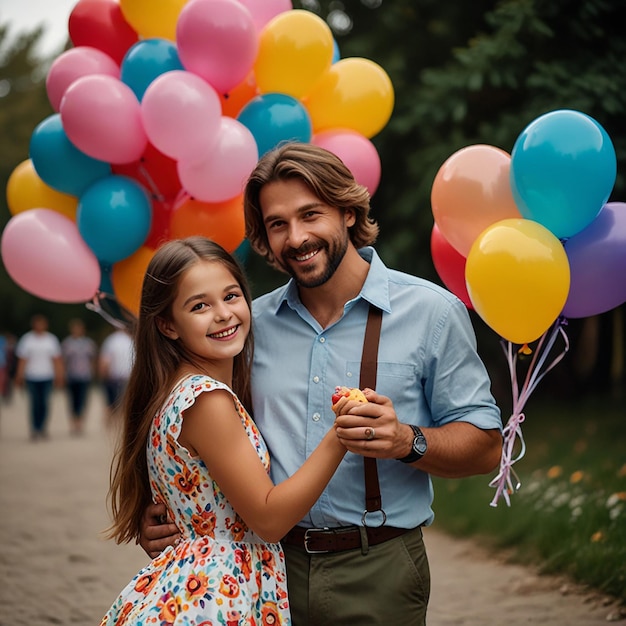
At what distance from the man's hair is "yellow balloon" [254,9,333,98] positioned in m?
1.16

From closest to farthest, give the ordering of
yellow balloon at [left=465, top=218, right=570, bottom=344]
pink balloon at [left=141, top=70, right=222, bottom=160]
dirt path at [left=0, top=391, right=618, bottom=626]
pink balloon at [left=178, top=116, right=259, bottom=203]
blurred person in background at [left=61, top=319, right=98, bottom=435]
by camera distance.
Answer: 1. yellow balloon at [left=465, top=218, right=570, bottom=344]
2. pink balloon at [left=141, top=70, right=222, bottom=160]
3. pink balloon at [left=178, top=116, right=259, bottom=203]
4. dirt path at [left=0, top=391, right=618, bottom=626]
5. blurred person in background at [left=61, top=319, right=98, bottom=435]

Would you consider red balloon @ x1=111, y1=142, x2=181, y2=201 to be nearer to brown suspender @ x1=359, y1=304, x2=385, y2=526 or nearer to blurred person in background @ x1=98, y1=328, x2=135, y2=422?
brown suspender @ x1=359, y1=304, x2=385, y2=526

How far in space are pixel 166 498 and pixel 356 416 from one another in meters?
0.72

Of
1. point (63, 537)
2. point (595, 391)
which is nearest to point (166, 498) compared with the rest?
point (63, 537)

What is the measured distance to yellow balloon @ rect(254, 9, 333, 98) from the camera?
3.87 meters

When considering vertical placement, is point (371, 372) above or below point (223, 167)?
below

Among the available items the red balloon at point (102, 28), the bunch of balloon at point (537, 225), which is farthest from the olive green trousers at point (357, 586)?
the red balloon at point (102, 28)

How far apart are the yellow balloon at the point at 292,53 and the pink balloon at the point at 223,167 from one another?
35 cm

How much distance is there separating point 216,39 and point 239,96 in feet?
1.77

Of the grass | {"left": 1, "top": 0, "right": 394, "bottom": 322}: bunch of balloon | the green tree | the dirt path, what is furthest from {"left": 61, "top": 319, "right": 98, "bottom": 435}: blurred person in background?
{"left": 1, "top": 0, "right": 394, "bottom": 322}: bunch of balloon

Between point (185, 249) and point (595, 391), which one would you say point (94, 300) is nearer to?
point (185, 249)

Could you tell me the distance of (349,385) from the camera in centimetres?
265

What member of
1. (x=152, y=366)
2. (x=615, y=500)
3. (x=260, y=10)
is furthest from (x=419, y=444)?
(x=615, y=500)

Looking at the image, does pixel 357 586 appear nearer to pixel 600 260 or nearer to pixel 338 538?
pixel 338 538
